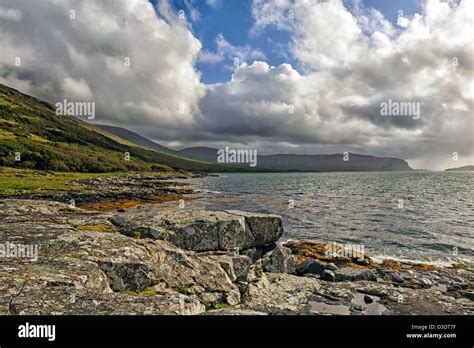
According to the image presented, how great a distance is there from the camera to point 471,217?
2304 inches

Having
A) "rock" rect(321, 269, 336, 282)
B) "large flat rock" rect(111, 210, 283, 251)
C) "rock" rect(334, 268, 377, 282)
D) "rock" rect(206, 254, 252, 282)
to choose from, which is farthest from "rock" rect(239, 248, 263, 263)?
"rock" rect(334, 268, 377, 282)

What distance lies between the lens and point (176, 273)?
11180 mm

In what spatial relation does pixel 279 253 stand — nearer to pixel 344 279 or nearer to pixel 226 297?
pixel 344 279

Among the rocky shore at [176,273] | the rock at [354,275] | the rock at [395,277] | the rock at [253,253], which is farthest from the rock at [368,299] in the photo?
the rock at [253,253]

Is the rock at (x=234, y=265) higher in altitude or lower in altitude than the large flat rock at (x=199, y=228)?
lower

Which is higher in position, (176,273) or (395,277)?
(176,273)

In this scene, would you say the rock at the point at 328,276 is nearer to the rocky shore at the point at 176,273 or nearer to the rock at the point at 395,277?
the rocky shore at the point at 176,273

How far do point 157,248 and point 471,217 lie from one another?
69.5 m

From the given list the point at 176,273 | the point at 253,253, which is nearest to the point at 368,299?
the point at 253,253

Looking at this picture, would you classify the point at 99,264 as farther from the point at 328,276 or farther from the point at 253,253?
the point at 328,276

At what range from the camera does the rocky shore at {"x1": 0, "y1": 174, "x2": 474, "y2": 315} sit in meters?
6.48

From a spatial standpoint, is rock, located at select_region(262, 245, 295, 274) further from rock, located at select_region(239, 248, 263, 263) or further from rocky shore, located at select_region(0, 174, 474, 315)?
rock, located at select_region(239, 248, 263, 263)

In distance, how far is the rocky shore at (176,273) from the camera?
6.48m
